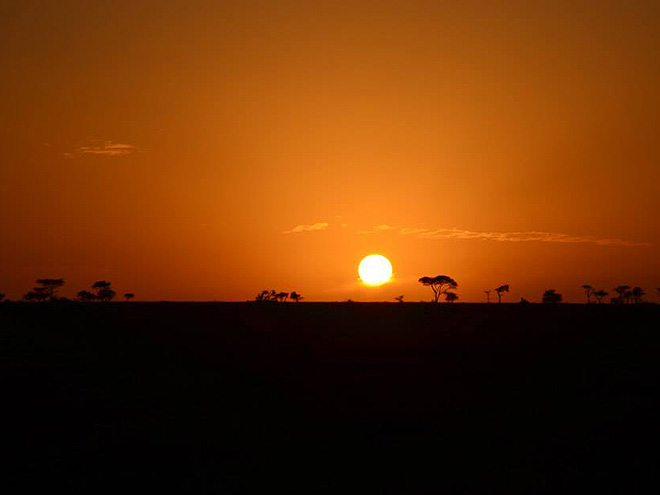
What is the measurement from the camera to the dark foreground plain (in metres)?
13.6

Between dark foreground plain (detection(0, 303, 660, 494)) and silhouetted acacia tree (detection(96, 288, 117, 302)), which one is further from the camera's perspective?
silhouetted acacia tree (detection(96, 288, 117, 302))

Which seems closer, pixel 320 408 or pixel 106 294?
pixel 320 408

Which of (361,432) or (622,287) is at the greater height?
(622,287)

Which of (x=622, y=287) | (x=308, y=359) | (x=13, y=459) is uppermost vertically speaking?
(x=622, y=287)

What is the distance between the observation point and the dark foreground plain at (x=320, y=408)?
13.6 m

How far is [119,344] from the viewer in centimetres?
2998

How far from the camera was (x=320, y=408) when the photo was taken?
1917 cm

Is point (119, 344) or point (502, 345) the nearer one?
point (119, 344)

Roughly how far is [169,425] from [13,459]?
4.14 meters

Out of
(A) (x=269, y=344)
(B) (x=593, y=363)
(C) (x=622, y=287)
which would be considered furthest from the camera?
(C) (x=622, y=287)

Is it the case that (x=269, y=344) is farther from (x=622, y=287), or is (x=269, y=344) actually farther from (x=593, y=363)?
(x=622, y=287)

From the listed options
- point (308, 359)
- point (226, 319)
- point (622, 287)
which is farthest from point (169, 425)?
point (622, 287)

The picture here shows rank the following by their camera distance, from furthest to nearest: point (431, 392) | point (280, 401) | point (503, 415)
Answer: point (431, 392) < point (280, 401) < point (503, 415)

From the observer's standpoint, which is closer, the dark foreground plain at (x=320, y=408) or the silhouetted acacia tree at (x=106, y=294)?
the dark foreground plain at (x=320, y=408)
